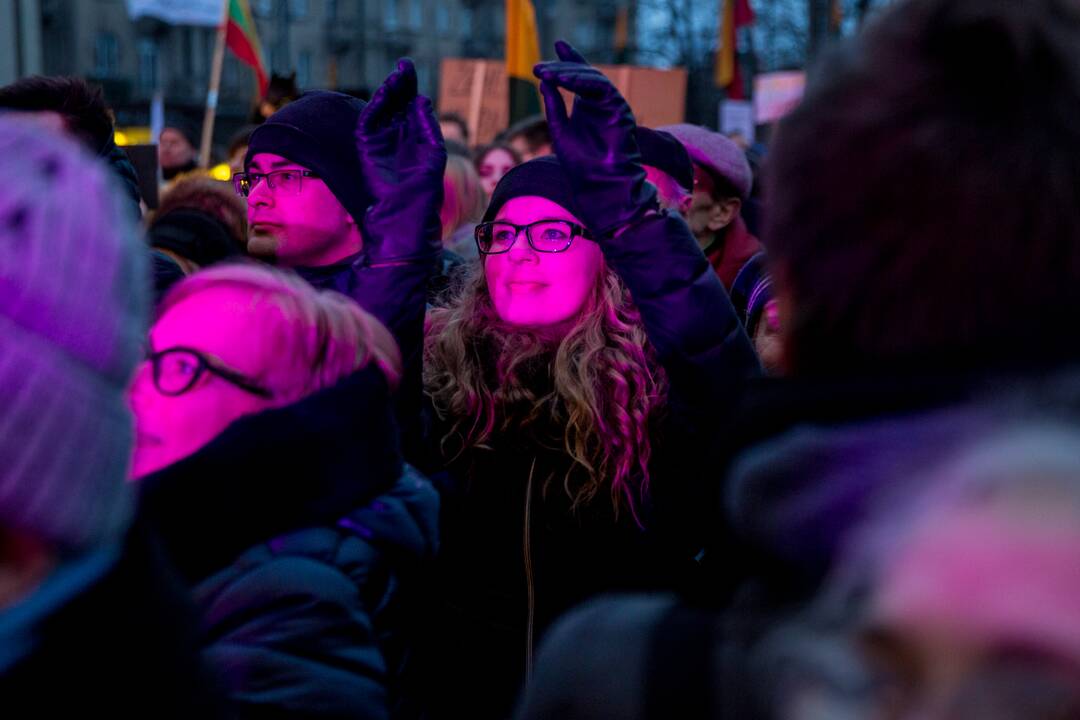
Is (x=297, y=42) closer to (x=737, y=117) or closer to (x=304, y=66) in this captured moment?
(x=304, y=66)

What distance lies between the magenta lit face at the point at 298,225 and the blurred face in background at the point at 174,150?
537cm

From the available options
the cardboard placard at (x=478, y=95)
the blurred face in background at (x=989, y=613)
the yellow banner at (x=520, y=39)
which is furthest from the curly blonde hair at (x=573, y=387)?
the cardboard placard at (x=478, y=95)

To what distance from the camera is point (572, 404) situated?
2.54 meters

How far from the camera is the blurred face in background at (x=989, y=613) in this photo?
2.48 ft

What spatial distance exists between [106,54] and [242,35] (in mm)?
39702

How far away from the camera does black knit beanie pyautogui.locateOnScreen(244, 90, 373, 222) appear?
10.3ft

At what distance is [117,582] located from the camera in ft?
3.40

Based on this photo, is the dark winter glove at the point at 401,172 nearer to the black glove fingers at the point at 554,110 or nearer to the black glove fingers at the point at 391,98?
the black glove fingers at the point at 391,98

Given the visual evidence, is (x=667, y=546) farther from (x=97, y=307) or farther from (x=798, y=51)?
(x=798, y=51)

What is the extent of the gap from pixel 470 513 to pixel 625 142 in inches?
33.2

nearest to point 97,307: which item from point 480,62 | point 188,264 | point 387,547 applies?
point 387,547

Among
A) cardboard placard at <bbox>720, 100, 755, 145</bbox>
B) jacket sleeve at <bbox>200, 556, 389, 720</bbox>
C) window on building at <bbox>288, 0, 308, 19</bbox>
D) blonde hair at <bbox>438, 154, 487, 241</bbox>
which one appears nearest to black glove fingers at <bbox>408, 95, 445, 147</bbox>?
jacket sleeve at <bbox>200, 556, 389, 720</bbox>

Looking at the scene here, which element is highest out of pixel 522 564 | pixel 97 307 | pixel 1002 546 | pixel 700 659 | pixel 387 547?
pixel 97 307

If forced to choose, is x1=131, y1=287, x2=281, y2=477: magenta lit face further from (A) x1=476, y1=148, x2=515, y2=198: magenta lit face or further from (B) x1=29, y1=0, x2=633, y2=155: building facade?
(B) x1=29, y1=0, x2=633, y2=155: building facade
